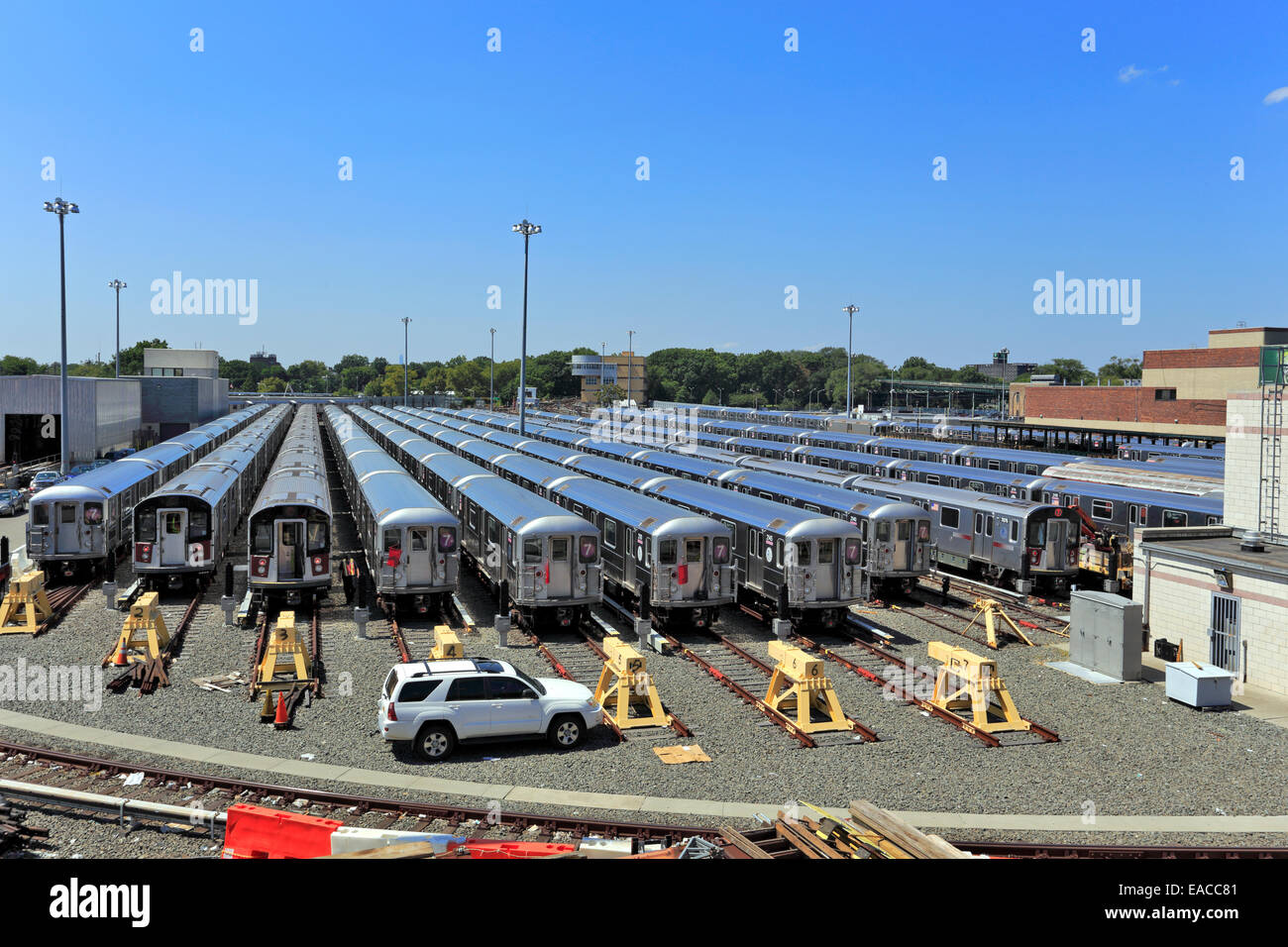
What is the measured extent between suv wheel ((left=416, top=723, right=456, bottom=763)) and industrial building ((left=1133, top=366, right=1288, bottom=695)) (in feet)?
53.4

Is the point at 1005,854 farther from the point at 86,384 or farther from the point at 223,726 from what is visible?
the point at 86,384

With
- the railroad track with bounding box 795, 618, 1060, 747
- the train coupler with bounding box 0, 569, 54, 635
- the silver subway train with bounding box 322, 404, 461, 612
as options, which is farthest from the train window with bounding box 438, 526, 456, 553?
the train coupler with bounding box 0, 569, 54, 635

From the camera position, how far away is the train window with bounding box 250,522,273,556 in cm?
2492

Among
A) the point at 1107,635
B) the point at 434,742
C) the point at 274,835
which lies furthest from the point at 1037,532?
the point at 274,835

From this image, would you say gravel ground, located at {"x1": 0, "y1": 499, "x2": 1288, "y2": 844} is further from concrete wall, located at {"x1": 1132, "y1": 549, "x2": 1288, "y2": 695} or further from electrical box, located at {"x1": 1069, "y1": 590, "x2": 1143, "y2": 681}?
concrete wall, located at {"x1": 1132, "y1": 549, "x2": 1288, "y2": 695}

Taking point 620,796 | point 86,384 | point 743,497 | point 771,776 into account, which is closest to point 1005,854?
point 771,776

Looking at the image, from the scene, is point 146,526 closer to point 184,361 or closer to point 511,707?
point 511,707

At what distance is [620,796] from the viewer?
14016 millimetres

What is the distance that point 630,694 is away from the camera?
694 inches

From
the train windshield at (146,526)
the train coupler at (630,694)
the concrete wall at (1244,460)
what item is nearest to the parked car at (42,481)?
the train windshield at (146,526)

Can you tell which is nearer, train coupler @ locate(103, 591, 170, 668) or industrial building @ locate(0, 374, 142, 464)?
train coupler @ locate(103, 591, 170, 668)

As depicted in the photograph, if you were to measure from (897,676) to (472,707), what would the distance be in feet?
31.3

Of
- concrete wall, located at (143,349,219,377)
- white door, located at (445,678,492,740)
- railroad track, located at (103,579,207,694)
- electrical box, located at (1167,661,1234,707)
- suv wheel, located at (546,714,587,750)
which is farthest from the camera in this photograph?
concrete wall, located at (143,349,219,377)
